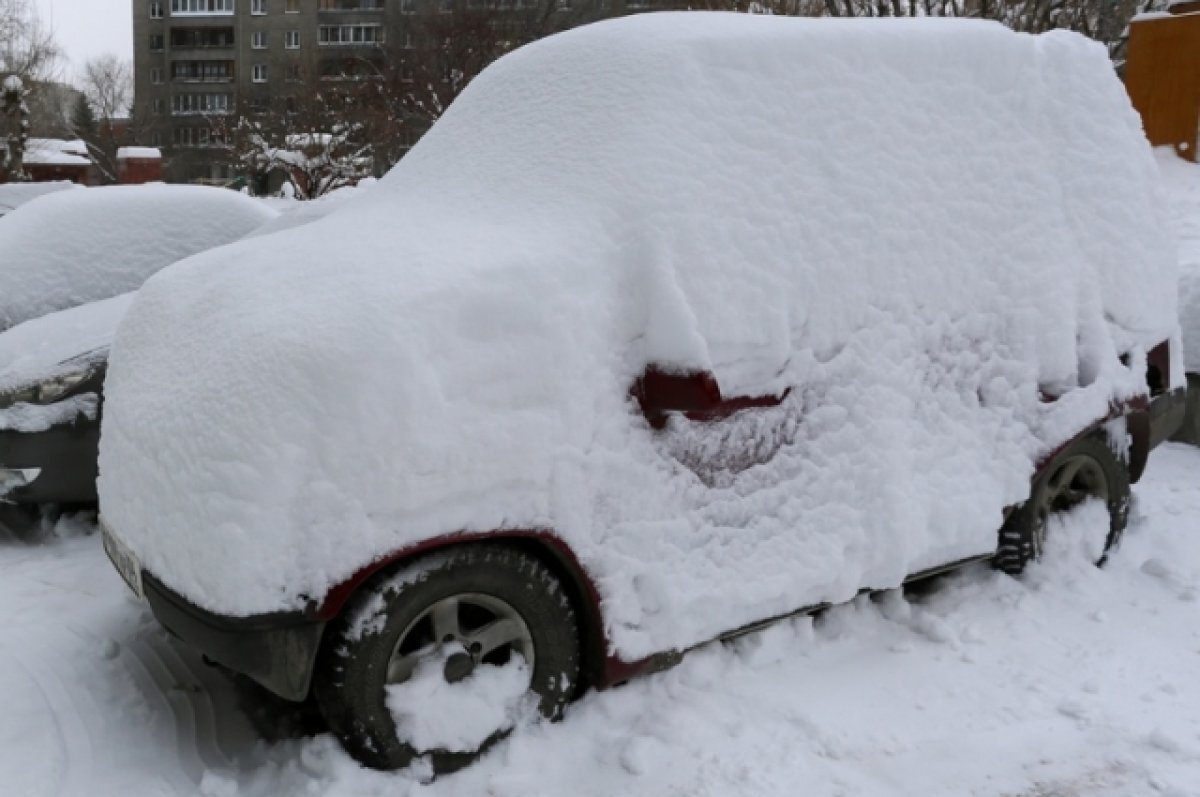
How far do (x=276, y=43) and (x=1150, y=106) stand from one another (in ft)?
236

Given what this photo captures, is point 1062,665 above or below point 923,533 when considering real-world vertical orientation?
below

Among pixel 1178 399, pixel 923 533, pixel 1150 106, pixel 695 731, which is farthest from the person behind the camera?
pixel 1150 106

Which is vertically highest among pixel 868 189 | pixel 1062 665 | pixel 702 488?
pixel 868 189

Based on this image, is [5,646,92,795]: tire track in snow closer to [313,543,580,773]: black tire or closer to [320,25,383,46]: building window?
[313,543,580,773]: black tire

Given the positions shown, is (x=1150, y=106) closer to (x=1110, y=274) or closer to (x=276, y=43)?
(x=1110, y=274)

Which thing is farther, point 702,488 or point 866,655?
point 866,655

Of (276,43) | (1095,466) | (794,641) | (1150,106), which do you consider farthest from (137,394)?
(276,43)

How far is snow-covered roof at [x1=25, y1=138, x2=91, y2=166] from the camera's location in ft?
127

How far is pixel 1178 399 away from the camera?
181 inches

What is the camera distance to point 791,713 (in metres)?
3.04

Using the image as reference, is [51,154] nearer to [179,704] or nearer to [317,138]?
[317,138]

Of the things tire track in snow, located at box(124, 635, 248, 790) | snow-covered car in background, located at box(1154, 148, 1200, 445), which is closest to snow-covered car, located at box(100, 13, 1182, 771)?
tire track in snow, located at box(124, 635, 248, 790)

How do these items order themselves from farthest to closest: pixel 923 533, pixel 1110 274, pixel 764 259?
pixel 1110 274 < pixel 923 533 < pixel 764 259

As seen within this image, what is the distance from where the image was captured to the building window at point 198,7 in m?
77.6
